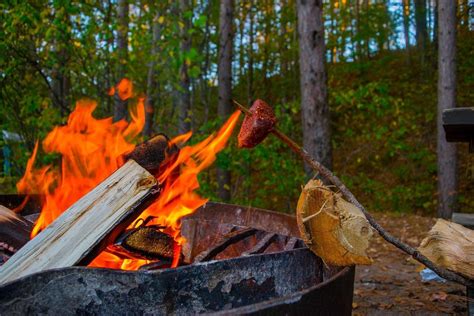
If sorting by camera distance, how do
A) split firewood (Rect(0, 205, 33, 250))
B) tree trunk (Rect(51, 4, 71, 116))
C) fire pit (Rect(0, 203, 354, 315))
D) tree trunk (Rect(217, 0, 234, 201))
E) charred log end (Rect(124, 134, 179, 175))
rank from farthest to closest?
1. tree trunk (Rect(217, 0, 234, 201))
2. tree trunk (Rect(51, 4, 71, 116))
3. charred log end (Rect(124, 134, 179, 175))
4. split firewood (Rect(0, 205, 33, 250))
5. fire pit (Rect(0, 203, 354, 315))

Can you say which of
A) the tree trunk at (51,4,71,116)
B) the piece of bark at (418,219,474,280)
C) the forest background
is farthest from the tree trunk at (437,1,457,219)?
the piece of bark at (418,219,474,280)

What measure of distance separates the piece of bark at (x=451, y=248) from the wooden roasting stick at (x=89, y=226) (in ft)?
4.75

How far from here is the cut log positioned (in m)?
1.92

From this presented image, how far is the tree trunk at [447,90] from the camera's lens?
940cm

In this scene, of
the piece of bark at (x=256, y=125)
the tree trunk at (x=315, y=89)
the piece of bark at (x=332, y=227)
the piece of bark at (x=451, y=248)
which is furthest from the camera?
the tree trunk at (x=315, y=89)

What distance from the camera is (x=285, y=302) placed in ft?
4.71

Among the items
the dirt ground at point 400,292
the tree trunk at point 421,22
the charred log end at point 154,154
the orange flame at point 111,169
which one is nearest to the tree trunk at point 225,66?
the dirt ground at point 400,292

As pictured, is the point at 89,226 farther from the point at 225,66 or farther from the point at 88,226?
the point at 225,66

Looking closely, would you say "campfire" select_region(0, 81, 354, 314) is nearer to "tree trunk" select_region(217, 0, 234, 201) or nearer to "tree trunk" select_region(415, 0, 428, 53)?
"tree trunk" select_region(217, 0, 234, 201)

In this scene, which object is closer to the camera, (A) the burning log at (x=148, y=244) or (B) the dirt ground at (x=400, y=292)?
(A) the burning log at (x=148, y=244)

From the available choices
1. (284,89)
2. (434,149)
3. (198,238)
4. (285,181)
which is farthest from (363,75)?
(198,238)

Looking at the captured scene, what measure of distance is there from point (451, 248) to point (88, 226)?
1.78 meters

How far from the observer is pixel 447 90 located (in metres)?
9.44

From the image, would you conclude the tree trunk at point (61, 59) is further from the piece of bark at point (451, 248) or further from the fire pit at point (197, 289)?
the piece of bark at point (451, 248)
